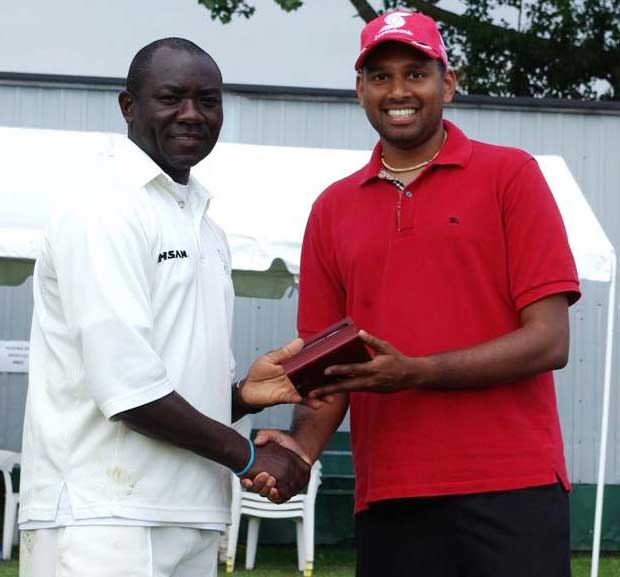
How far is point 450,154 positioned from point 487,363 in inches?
22.7

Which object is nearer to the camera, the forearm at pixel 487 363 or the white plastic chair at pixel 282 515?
the forearm at pixel 487 363

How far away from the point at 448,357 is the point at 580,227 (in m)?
4.71

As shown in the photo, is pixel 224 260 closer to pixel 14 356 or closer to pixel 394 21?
pixel 394 21

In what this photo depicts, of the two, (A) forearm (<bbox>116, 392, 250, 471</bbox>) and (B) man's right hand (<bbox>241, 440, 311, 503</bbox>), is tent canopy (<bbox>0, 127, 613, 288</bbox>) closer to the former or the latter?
(B) man's right hand (<bbox>241, 440, 311, 503</bbox>)

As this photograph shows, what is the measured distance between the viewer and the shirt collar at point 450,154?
3.34 m

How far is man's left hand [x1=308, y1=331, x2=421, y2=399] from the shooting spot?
3.13 metres

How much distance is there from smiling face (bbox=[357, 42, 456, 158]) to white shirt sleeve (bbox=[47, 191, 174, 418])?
0.83 metres

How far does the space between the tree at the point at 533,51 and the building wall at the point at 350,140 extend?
2.82 m

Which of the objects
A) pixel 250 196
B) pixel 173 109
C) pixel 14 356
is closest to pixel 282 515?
pixel 250 196

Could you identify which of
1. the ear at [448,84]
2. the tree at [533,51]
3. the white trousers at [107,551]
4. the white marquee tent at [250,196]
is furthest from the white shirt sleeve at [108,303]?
the tree at [533,51]

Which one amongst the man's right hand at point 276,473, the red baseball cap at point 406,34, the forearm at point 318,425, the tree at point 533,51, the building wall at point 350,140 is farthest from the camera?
the tree at point 533,51

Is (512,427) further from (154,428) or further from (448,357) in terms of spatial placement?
(154,428)

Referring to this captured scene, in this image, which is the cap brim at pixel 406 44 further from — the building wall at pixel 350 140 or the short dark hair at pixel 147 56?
the building wall at pixel 350 140

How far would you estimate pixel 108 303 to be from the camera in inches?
113
